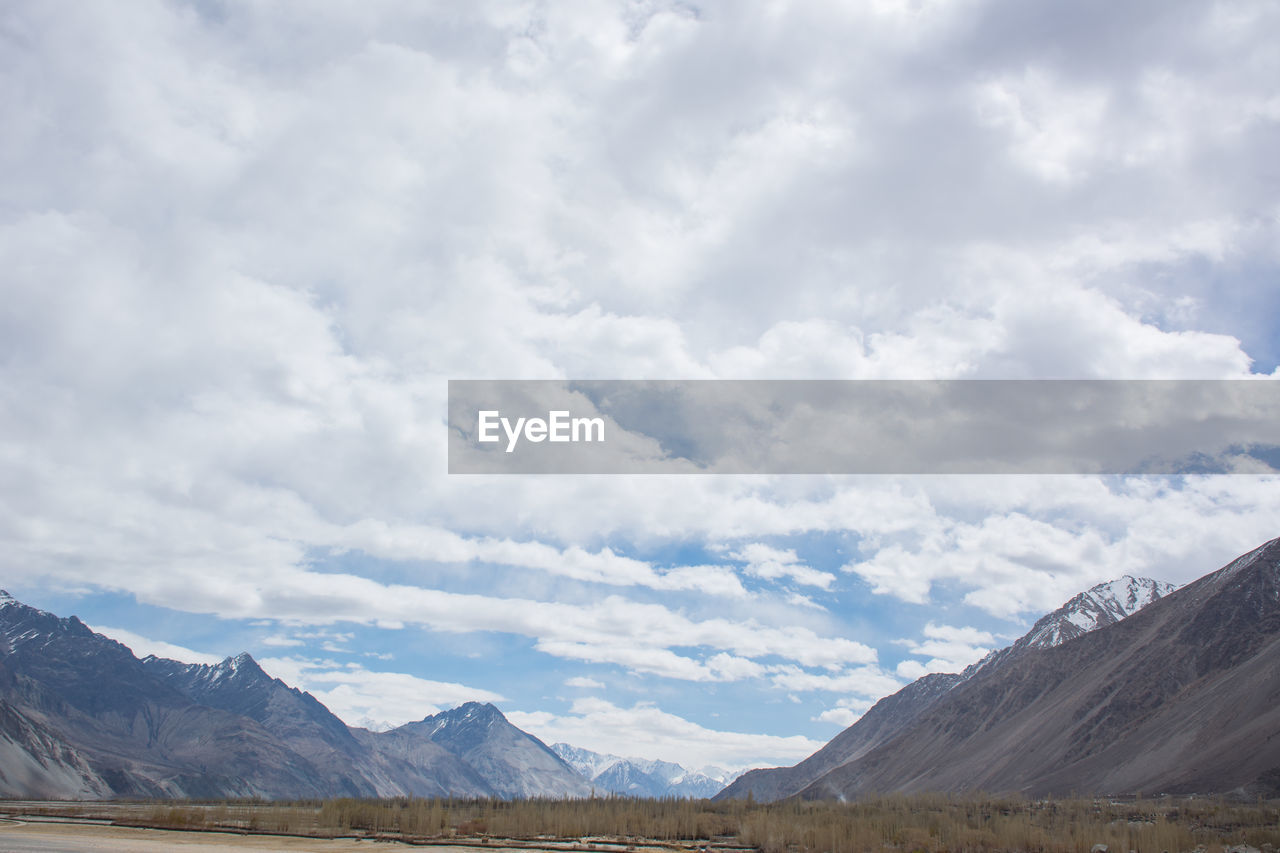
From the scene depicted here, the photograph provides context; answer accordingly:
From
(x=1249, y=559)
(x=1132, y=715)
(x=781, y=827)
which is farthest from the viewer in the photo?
(x=1249, y=559)

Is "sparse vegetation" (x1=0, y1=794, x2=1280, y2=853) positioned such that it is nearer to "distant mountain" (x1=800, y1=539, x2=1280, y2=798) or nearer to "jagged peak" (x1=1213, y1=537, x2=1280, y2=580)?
"distant mountain" (x1=800, y1=539, x2=1280, y2=798)

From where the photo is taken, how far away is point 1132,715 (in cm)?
13238

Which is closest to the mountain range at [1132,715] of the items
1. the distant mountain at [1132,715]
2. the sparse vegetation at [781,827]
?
the distant mountain at [1132,715]

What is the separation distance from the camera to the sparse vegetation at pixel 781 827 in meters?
38.2

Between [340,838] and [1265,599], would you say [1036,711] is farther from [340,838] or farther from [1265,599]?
[340,838]

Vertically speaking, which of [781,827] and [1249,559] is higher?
[1249,559]

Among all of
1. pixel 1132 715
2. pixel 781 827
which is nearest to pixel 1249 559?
pixel 1132 715

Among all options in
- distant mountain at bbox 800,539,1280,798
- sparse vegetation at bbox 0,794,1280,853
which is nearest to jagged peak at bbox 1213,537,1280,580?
distant mountain at bbox 800,539,1280,798

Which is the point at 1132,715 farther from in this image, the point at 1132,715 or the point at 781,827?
the point at 781,827

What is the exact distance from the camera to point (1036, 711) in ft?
522

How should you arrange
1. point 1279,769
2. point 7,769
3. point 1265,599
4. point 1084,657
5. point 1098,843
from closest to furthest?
point 1098,843
point 1279,769
point 1265,599
point 1084,657
point 7,769

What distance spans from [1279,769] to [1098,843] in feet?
211

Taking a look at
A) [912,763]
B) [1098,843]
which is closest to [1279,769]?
[1098,843]

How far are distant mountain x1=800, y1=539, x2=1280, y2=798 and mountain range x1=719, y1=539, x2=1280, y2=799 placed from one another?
27 centimetres
